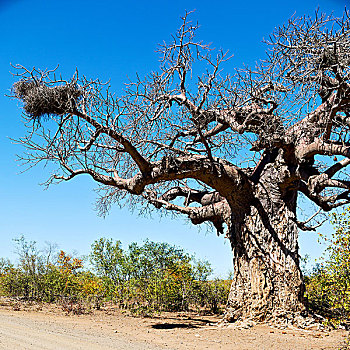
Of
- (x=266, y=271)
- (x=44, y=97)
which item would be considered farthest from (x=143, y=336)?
(x=44, y=97)

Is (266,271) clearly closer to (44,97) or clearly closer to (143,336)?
(143,336)

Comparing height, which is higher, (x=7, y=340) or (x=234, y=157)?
(x=234, y=157)

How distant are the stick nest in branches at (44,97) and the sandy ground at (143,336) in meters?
4.05

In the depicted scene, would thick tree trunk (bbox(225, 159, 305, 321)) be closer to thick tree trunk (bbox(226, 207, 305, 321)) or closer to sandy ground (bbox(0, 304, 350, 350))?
thick tree trunk (bbox(226, 207, 305, 321))

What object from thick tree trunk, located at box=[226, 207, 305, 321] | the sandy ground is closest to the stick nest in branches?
the sandy ground

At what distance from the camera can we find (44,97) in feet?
24.0

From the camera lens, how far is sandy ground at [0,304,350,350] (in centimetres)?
624

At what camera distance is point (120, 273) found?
438 inches

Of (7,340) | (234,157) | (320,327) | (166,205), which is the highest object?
(234,157)

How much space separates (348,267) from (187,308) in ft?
25.2

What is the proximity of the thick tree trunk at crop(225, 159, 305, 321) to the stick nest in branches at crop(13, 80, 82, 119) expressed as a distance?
14.9 ft

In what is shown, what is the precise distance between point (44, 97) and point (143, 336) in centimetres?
482

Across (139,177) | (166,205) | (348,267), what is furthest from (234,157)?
→ (348,267)

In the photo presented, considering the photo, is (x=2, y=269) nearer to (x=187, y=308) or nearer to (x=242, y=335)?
(x=187, y=308)
